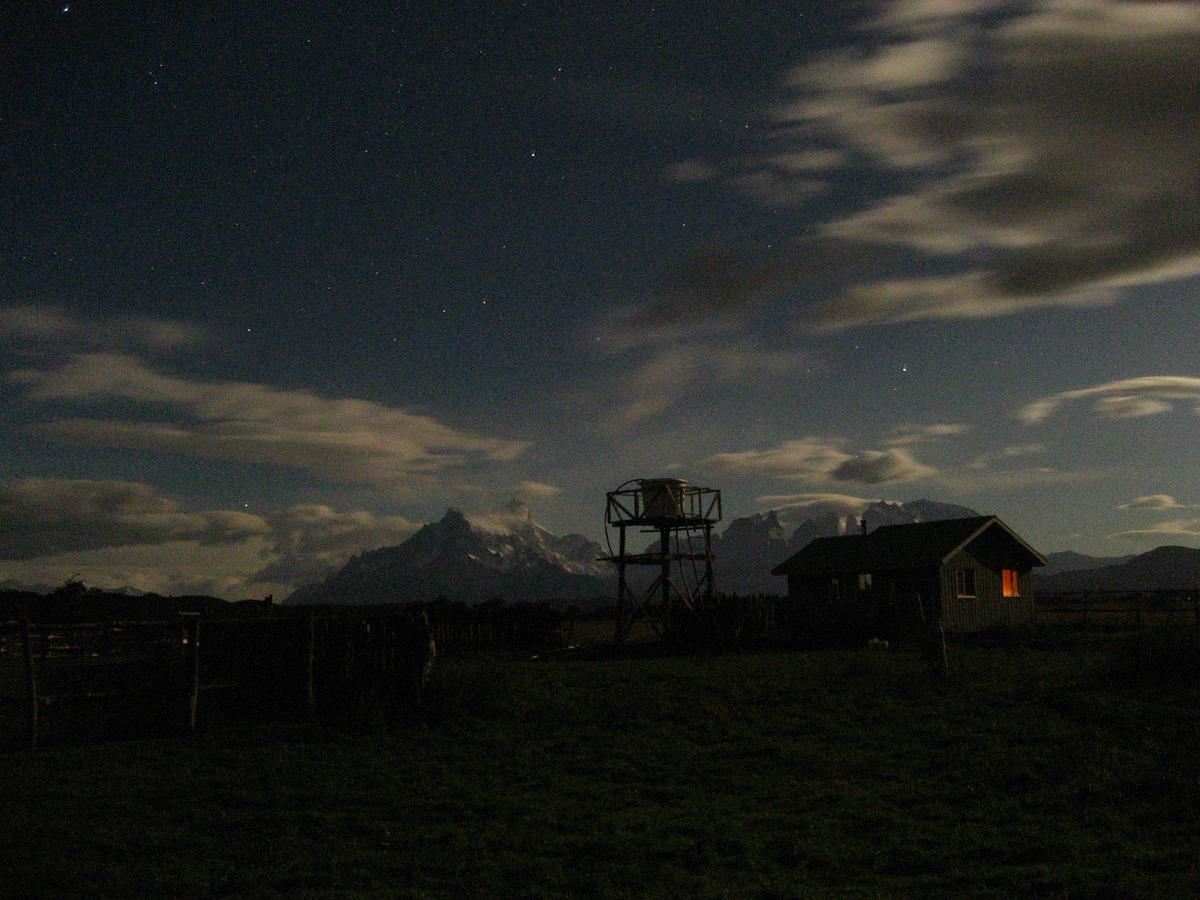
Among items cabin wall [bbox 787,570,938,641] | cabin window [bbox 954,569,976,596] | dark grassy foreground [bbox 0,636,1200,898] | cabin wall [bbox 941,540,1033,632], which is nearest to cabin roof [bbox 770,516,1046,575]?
cabin wall [bbox 787,570,938,641]

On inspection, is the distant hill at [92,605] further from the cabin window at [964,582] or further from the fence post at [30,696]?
the cabin window at [964,582]

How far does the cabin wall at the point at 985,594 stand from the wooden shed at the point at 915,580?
0.04 meters

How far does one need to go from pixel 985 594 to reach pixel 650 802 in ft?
111

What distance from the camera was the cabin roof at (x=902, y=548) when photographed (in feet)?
135

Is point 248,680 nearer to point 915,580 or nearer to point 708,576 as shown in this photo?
point 708,576

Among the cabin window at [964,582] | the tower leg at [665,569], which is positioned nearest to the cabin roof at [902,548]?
the cabin window at [964,582]

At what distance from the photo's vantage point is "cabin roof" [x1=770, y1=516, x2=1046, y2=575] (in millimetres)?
41156

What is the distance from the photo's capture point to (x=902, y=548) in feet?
140

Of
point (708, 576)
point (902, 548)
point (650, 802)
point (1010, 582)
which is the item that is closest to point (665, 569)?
point (708, 576)

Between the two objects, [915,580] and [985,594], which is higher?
[915,580]

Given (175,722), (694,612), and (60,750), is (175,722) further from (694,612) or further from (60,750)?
(694,612)

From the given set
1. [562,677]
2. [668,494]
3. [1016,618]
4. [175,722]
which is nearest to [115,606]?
[668,494]

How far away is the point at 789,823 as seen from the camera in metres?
11.1

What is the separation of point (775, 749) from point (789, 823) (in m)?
4.10
